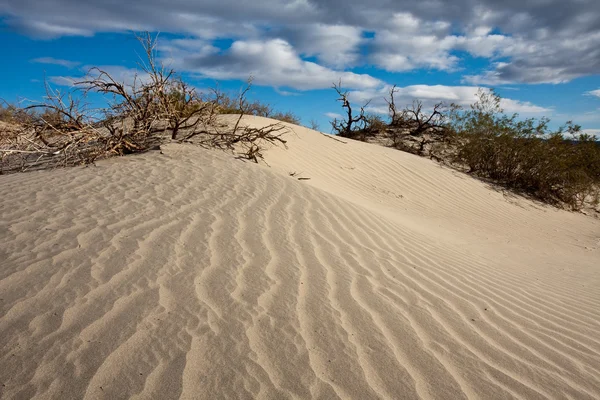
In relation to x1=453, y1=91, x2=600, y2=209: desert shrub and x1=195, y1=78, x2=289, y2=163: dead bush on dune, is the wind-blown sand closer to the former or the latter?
x1=195, y1=78, x2=289, y2=163: dead bush on dune

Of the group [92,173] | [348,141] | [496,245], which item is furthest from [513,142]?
[92,173]

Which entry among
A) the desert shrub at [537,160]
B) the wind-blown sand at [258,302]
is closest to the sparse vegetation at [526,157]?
the desert shrub at [537,160]

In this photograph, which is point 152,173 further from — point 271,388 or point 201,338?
point 271,388

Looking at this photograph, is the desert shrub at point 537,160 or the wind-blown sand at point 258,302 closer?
Result: the wind-blown sand at point 258,302

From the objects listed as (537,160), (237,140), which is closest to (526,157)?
(537,160)

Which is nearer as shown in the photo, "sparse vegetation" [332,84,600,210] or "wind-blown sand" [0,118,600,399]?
"wind-blown sand" [0,118,600,399]

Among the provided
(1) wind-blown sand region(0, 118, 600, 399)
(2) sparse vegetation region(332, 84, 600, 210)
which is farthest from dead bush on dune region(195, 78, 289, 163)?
(2) sparse vegetation region(332, 84, 600, 210)

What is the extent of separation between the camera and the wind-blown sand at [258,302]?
185cm

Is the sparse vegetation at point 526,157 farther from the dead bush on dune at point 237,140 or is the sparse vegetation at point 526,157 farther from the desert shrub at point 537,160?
the dead bush on dune at point 237,140

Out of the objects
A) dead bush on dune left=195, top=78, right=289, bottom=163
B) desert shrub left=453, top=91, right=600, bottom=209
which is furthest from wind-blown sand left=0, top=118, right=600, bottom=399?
desert shrub left=453, top=91, right=600, bottom=209

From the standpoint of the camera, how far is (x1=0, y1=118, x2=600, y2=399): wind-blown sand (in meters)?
1.85

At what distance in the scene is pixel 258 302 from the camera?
2.48 metres

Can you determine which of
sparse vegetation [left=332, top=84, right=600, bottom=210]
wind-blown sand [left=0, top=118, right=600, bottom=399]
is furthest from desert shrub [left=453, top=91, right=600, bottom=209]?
wind-blown sand [left=0, top=118, right=600, bottom=399]

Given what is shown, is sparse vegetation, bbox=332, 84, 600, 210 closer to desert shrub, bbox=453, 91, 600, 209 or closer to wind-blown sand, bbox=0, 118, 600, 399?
desert shrub, bbox=453, 91, 600, 209
